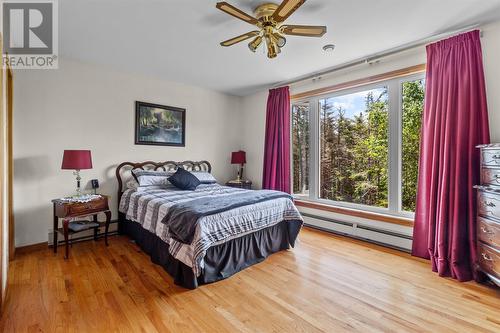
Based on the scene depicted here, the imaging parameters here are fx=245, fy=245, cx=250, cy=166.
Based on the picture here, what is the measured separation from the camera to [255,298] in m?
2.08

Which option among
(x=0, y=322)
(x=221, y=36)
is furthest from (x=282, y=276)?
(x=221, y=36)

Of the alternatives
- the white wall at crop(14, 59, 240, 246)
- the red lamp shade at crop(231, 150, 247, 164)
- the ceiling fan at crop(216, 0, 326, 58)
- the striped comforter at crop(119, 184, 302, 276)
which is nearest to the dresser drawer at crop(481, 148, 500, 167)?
the ceiling fan at crop(216, 0, 326, 58)

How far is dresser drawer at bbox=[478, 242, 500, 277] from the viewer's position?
6.90 ft

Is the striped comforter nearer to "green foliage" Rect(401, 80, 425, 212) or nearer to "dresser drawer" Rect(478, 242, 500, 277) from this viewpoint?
"green foliage" Rect(401, 80, 425, 212)

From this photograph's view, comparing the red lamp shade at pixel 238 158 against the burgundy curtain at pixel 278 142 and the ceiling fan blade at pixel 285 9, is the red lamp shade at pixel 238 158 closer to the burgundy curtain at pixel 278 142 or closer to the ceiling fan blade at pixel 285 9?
the burgundy curtain at pixel 278 142

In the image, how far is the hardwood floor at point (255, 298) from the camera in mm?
1758

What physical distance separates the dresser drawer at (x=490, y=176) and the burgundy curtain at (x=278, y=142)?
2601mm

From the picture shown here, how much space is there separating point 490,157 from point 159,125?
167 inches

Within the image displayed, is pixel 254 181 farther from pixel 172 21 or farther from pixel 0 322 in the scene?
pixel 0 322

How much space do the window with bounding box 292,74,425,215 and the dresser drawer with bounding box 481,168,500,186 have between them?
0.83 metres

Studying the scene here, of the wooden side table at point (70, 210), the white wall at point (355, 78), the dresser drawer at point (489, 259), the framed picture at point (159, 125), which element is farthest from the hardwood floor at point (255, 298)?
the framed picture at point (159, 125)

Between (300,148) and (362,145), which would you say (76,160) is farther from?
(362,145)

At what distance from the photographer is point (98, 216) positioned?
3664 mm

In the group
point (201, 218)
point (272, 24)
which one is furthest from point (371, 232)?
point (272, 24)
